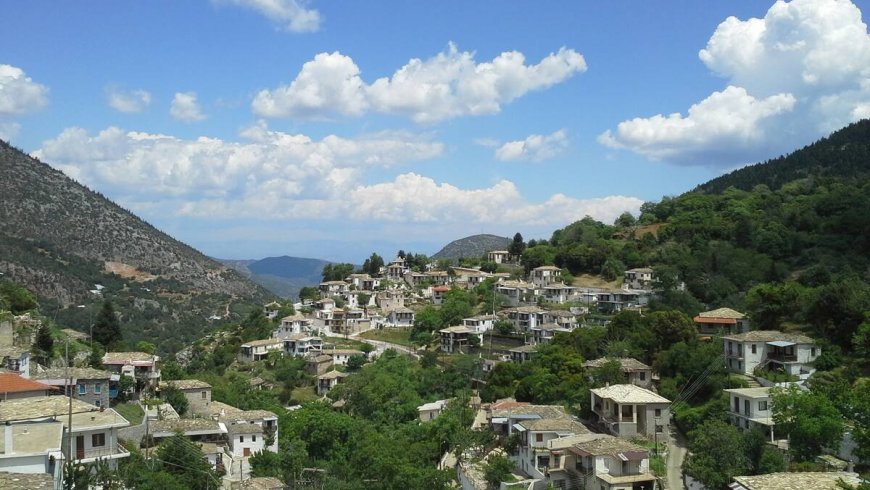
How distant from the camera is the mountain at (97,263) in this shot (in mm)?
70125

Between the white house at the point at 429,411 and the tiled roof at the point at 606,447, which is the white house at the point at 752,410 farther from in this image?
the white house at the point at 429,411

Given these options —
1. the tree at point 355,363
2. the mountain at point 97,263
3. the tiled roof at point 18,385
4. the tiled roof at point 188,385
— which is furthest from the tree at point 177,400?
the mountain at point 97,263

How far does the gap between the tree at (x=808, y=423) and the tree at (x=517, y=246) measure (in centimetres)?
5901

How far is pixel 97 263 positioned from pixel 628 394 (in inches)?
2726

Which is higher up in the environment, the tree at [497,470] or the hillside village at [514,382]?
the hillside village at [514,382]

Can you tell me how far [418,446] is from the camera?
3184 cm

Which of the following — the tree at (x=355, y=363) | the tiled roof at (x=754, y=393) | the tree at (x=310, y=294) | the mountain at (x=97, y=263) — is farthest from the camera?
the tree at (x=310, y=294)

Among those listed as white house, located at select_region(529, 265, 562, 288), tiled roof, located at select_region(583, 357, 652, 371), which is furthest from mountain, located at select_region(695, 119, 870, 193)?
tiled roof, located at select_region(583, 357, 652, 371)

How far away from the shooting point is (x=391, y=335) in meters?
62.2

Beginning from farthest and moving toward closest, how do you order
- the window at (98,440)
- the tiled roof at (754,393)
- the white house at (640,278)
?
the white house at (640,278) < the tiled roof at (754,393) < the window at (98,440)

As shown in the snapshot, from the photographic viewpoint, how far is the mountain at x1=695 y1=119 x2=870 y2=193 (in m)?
90.2

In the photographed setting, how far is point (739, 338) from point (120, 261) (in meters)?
73.5

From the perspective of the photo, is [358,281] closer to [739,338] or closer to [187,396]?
[187,396]

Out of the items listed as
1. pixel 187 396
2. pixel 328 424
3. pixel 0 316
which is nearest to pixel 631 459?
pixel 328 424
